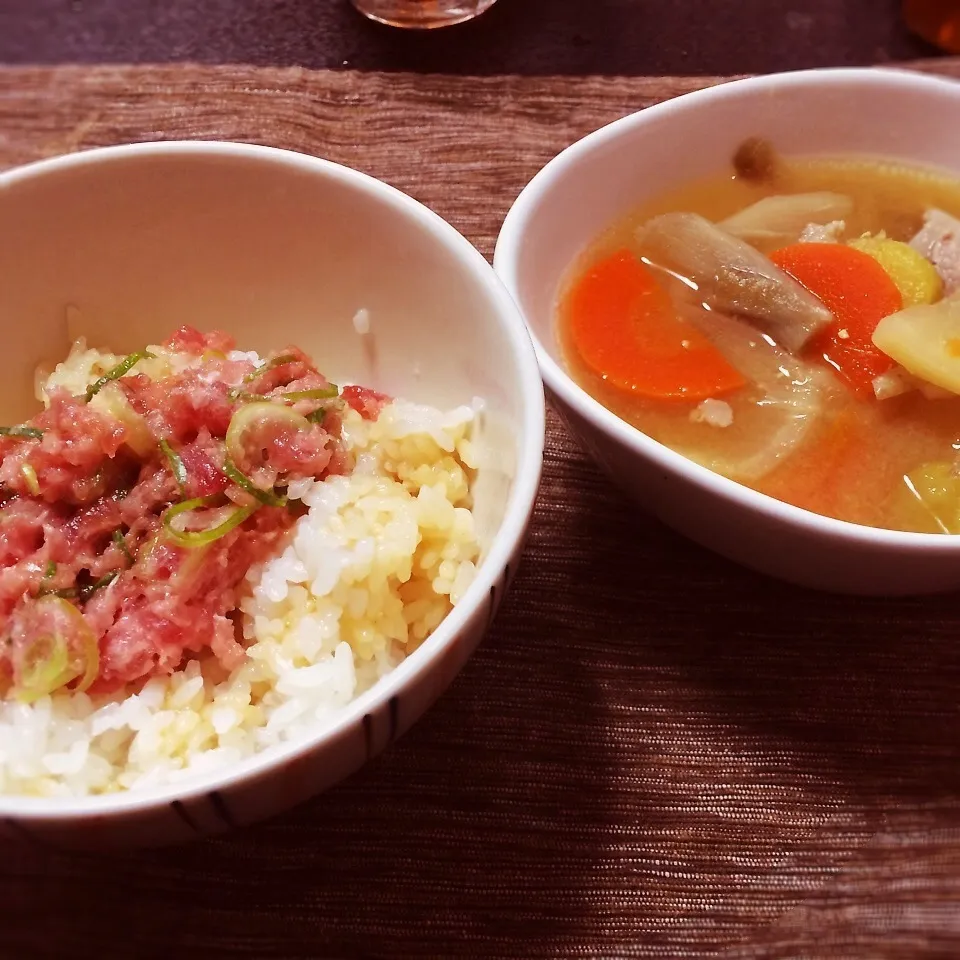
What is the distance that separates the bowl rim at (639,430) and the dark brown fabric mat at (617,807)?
20 centimetres

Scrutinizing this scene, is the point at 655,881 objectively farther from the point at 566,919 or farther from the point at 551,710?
the point at 551,710

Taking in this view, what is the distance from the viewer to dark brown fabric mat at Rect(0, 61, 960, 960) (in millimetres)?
1100

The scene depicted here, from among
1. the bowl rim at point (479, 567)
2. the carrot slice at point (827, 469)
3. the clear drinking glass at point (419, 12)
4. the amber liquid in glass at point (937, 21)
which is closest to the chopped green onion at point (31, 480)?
the bowl rim at point (479, 567)

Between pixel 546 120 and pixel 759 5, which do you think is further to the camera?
pixel 759 5

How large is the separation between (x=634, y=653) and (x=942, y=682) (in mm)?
426

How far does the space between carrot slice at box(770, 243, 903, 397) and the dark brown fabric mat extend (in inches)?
16.4

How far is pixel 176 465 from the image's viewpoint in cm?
118

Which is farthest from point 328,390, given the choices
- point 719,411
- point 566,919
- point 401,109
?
point 401,109

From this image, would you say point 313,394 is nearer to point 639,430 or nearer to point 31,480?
point 31,480

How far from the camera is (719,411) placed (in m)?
1.51

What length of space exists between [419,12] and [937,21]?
1.30 metres

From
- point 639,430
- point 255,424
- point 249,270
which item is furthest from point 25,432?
point 639,430

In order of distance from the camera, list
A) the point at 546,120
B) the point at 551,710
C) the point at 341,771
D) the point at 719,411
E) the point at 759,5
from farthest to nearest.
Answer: the point at 759,5 < the point at 546,120 < the point at 719,411 < the point at 551,710 < the point at 341,771

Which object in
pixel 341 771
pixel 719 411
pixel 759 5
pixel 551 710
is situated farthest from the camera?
pixel 759 5
